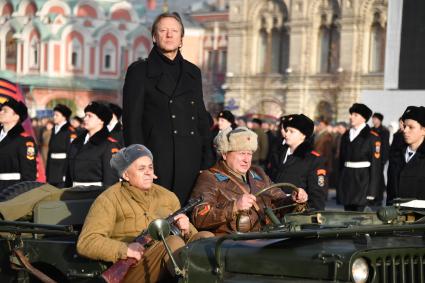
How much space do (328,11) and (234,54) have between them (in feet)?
26.0

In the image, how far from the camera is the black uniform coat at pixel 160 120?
8.57 meters

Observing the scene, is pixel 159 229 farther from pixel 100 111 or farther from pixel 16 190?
pixel 100 111

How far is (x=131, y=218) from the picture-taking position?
7406mm

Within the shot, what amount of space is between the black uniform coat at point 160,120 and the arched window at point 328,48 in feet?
198

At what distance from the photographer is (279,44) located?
238 ft

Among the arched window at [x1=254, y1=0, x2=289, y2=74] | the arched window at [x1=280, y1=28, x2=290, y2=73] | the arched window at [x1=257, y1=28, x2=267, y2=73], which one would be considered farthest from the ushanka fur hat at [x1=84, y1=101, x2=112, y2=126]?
the arched window at [x1=257, y1=28, x2=267, y2=73]

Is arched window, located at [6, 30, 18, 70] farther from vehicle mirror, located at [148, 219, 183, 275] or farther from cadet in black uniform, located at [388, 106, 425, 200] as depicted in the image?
vehicle mirror, located at [148, 219, 183, 275]

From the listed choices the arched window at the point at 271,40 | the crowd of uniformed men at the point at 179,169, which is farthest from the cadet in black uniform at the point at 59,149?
the arched window at the point at 271,40

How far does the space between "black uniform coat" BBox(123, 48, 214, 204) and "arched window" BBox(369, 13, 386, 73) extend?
189 ft

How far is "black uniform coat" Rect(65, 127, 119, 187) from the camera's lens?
41.4ft

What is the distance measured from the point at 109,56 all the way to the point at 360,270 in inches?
3085

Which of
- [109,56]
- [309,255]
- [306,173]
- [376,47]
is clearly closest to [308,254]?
[309,255]

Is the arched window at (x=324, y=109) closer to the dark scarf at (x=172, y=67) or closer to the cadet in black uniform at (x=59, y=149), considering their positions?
the cadet in black uniform at (x=59, y=149)

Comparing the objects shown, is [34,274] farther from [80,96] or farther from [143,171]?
[80,96]
